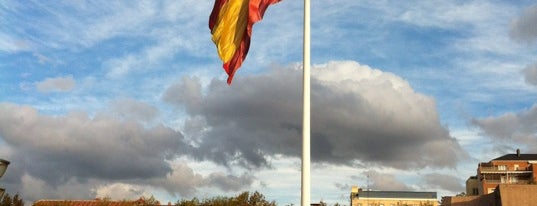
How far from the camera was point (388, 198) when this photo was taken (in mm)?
165375

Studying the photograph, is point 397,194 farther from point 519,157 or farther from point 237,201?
point 237,201

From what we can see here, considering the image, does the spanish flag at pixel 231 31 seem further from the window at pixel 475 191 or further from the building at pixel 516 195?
the window at pixel 475 191

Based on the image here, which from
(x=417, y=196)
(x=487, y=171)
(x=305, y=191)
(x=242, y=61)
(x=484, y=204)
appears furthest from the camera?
(x=417, y=196)

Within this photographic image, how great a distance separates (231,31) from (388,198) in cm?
15242

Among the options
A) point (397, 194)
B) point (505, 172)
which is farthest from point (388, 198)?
point (505, 172)

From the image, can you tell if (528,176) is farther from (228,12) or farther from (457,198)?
(228,12)

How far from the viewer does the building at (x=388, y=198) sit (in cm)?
16462

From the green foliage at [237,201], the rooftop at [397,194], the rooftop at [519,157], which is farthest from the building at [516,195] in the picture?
the rooftop at [397,194]

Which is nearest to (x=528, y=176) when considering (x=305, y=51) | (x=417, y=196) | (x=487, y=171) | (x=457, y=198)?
(x=487, y=171)

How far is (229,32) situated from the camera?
17.9m

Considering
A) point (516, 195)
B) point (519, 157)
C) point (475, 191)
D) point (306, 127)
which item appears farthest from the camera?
point (519, 157)

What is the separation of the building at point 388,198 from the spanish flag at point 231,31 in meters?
149

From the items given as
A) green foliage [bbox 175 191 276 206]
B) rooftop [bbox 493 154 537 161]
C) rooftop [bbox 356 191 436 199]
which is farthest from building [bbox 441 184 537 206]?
rooftop [bbox 356 191 436 199]

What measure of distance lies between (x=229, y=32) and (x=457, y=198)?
73771 millimetres
